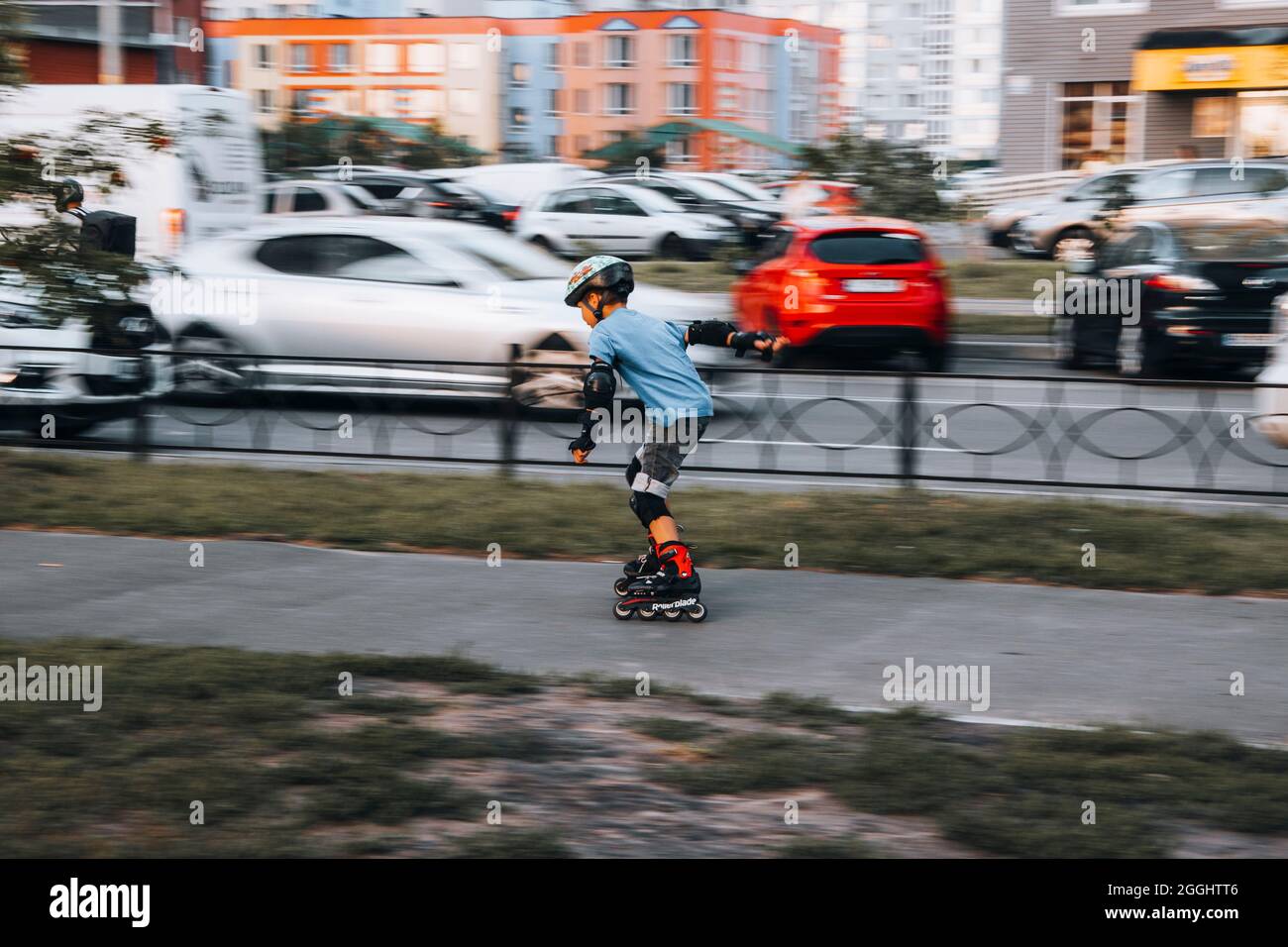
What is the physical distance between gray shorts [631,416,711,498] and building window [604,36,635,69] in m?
79.9

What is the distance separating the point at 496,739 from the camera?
17.9 ft

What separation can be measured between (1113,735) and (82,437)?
893 cm

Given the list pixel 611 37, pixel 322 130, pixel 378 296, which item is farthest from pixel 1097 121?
pixel 611 37

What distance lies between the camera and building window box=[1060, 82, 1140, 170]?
33625 mm

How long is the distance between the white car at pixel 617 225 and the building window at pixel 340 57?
63806 mm

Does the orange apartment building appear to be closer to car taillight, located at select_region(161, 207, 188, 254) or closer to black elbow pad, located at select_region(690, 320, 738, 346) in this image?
car taillight, located at select_region(161, 207, 188, 254)

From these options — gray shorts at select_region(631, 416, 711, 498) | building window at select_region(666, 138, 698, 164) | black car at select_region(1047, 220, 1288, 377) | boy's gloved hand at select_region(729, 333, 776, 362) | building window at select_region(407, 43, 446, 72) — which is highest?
building window at select_region(407, 43, 446, 72)

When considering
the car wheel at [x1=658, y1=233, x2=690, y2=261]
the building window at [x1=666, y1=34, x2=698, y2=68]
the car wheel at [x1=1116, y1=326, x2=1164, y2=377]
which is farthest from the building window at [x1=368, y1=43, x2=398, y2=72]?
the car wheel at [x1=1116, y1=326, x2=1164, y2=377]

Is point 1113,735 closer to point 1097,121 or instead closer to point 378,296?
point 378,296

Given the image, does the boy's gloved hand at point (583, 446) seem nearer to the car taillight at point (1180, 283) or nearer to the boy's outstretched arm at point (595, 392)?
the boy's outstretched arm at point (595, 392)

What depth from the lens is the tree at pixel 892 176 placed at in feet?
80.9

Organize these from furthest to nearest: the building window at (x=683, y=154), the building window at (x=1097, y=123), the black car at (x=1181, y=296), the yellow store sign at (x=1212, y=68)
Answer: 1. the building window at (x=683, y=154)
2. the building window at (x=1097, y=123)
3. the yellow store sign at (x=1212, y=68)
4. the black car at (x=1181, y=296)

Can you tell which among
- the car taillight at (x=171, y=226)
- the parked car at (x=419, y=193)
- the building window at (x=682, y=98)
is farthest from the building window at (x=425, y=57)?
the car taillight at (x=171, y=226)

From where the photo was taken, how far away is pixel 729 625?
7.40 m
